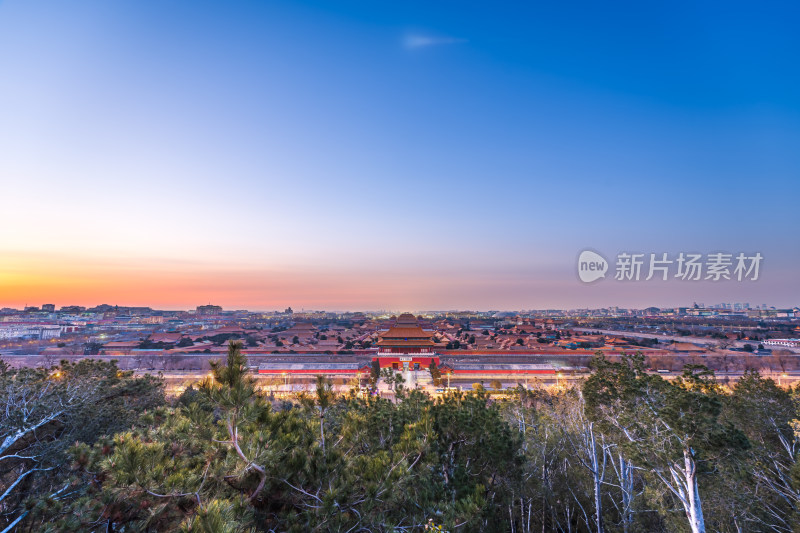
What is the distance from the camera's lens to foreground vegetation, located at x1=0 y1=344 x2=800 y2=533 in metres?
2.67

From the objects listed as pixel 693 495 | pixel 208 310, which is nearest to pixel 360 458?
pixel 693 495

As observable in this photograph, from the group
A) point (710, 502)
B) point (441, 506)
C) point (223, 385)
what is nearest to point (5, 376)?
point (223, 385)

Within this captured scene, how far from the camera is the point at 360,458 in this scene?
133 inches

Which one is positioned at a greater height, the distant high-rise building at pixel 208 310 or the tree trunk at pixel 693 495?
the tree trunk at pixel 693 495

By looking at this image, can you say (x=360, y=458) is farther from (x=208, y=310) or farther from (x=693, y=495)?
(x=208, y=310)

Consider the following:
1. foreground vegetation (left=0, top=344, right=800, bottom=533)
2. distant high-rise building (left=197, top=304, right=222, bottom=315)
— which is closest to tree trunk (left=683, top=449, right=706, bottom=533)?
foreground vegetation (left=0, top=344, right=800, bottom=533)

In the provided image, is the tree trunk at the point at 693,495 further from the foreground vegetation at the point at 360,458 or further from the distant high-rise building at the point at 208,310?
the distant high-rise building at the point at 208,310

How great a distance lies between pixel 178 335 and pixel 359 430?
187 ft

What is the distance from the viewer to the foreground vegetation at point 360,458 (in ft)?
8.77

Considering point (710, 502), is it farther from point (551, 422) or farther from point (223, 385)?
point (223, 385)

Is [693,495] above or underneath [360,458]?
underneath

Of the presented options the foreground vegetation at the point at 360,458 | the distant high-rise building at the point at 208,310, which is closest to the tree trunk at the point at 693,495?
the foreground vegetation at the point at 360,458

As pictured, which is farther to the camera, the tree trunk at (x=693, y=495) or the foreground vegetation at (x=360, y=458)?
the tree trunk at (x=693, y=495)

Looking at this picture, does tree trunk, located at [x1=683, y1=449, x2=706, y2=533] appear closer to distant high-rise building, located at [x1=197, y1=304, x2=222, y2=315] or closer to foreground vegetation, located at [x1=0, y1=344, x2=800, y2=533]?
foreground vegetation, located at [x1=0, y1=344, x2=800, y2=533]
